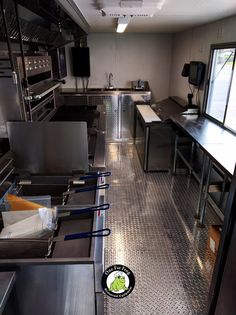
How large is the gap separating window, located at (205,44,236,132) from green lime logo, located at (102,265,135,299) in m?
2.32

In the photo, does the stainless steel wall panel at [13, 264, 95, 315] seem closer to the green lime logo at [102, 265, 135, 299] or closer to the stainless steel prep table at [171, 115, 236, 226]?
the green lime logo at [102, 265, 135, 299]

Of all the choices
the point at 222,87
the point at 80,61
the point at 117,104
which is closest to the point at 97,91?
the point at 117,104

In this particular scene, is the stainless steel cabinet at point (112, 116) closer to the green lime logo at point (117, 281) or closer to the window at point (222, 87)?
the window at point (222, 87)

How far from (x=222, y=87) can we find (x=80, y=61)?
3.00 meters

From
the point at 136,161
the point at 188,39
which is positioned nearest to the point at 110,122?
the point at 136,161

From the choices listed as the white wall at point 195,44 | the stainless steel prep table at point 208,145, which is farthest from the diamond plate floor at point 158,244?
the white wall at point 195,44

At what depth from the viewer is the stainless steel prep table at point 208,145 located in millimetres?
2036

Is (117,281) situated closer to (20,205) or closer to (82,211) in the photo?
(82,211)

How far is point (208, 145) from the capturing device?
2.38 metres

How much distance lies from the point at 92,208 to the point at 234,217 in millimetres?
713

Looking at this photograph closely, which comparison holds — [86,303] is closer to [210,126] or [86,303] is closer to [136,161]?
[210,126]

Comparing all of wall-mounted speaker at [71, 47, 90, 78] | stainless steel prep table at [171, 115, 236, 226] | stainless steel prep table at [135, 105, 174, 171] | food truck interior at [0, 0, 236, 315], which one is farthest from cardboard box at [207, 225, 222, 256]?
wall-mounted speaker at [71, 47, 90, 78]

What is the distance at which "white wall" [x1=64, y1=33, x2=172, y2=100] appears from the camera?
5023 millimetres

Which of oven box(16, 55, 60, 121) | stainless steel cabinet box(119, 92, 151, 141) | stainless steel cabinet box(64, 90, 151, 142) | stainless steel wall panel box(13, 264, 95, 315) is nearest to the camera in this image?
stainless steel wall panel box(13, 264, 95, 315)
